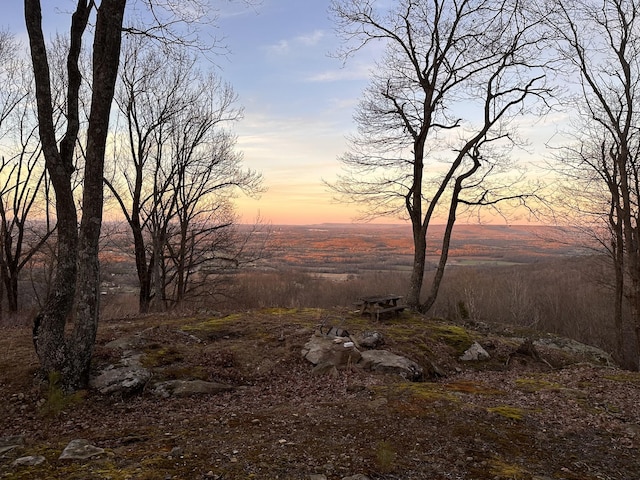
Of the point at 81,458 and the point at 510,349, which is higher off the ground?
the point at 81,458

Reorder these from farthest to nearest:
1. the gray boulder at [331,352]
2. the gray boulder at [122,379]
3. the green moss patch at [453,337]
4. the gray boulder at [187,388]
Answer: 1. the green moss patch at [453,337]
2. the gray boulder at [331,352]
3. the gray boulder at [187,388]
4. the gray boulder at [122,379]

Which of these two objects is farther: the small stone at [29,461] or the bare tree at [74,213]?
the bare tree at [74,213]

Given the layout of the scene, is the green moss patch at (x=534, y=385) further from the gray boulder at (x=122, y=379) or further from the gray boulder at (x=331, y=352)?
the gray boulder at (x=122, y=379)

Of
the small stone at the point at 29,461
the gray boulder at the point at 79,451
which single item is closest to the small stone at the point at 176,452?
the gray boulder at the point at 79,451

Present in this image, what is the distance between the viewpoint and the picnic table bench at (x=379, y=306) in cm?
1115

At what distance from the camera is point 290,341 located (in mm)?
8438

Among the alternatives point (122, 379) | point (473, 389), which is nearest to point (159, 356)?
point (122, 379)

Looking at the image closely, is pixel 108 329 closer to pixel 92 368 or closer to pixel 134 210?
pixel 92 368

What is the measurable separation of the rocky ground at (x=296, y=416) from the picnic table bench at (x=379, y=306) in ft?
7.11

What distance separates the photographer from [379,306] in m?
11.8

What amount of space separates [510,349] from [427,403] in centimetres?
545

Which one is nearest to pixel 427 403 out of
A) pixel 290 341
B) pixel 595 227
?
pixel 290 341

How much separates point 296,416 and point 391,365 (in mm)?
3091

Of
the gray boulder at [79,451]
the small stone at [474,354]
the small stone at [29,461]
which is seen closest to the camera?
the small stone at [29,461]
